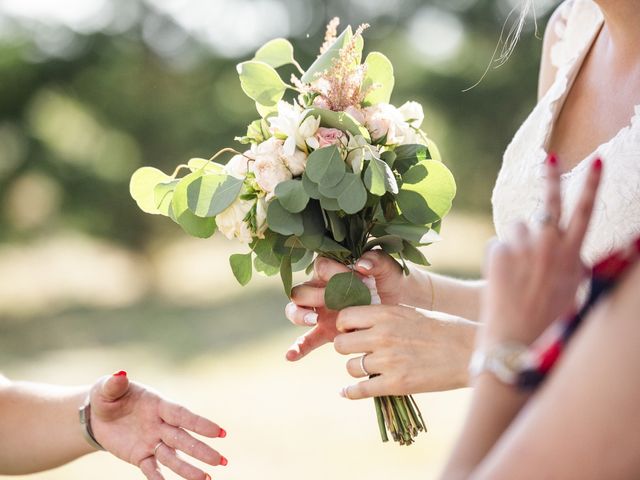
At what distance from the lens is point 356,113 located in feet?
7.93

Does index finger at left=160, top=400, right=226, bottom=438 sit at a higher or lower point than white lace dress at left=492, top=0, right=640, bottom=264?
lower

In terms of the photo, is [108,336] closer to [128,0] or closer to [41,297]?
[41,297]

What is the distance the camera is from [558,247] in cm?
128

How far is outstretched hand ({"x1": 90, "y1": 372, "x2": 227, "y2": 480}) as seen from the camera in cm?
241

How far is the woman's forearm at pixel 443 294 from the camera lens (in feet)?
9.05

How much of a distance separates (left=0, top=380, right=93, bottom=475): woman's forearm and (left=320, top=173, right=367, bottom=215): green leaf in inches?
39.3

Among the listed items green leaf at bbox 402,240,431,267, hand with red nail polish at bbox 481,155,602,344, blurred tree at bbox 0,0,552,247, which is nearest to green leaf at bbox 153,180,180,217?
green leaf at bbox 402,240,431,267

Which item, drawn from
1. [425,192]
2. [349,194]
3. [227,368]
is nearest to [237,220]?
[349,194]

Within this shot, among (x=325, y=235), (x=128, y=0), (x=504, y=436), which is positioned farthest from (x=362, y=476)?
(x=128, y=0)

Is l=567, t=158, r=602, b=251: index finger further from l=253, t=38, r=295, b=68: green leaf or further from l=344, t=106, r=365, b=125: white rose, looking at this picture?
l=253, t=38, r=295, b=68: green leaf

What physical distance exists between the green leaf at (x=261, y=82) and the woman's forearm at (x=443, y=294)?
73 centimetres

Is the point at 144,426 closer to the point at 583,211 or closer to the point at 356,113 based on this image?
the point at 356,113

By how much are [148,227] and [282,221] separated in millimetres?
10623

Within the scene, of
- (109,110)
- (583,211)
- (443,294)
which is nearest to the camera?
(583,211)
